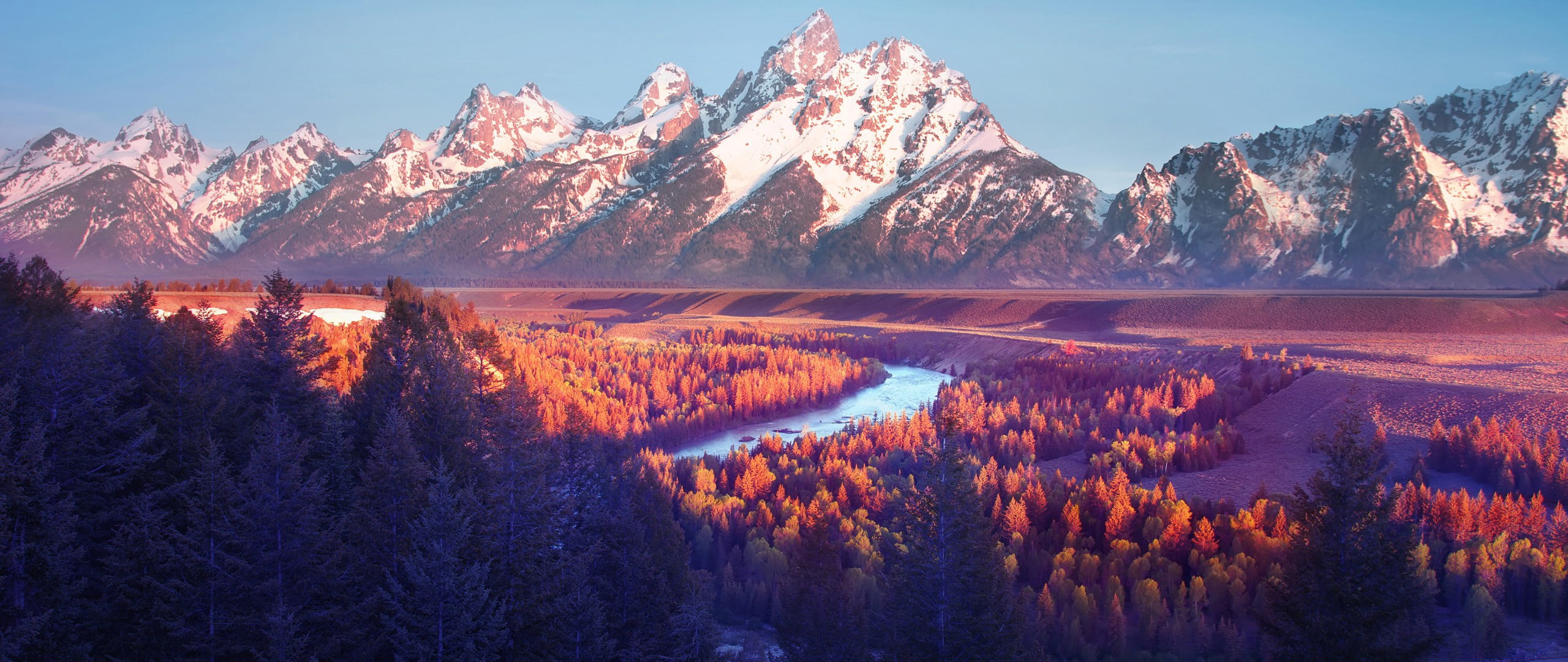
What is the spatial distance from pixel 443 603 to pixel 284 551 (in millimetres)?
4685

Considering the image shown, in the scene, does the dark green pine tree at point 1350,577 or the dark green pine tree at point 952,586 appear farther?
the dark green pine tree at point 952,586

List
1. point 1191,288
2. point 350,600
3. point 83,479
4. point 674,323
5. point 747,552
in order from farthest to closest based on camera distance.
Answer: point 1191,288 < point 674,323 < point 747,552 < point 83,479 < point 350,600

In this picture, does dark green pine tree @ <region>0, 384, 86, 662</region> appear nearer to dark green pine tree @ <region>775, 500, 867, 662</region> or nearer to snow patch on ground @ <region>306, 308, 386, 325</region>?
dark green pine tree @ <region>775, 500, 867, 662</region>

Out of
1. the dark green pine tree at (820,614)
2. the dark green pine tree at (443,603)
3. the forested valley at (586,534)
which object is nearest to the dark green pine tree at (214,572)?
the forested valley at (586,534)

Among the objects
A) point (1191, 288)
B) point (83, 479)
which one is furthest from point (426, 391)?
point (1191, 288)

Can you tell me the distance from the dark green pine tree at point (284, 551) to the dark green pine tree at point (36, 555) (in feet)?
8.97

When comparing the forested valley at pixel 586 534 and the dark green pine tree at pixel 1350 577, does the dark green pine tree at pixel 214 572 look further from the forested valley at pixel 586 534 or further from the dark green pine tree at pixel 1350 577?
the dark green pine tree at pixel 1350 577

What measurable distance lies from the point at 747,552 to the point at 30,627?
17.0 m

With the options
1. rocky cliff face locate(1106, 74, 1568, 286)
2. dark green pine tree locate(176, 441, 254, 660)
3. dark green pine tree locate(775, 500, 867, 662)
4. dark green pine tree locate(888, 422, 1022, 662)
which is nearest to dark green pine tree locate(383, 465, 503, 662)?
dark green pine tree locate(176, 441, 254, 660)

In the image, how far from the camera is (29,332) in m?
23.3

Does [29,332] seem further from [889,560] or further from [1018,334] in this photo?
[1018,334]

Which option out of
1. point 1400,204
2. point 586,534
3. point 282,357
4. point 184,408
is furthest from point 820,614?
point 1400,204

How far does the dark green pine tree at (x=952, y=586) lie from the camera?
15258 mm

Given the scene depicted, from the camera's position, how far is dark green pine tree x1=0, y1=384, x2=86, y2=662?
1455 centimetres
